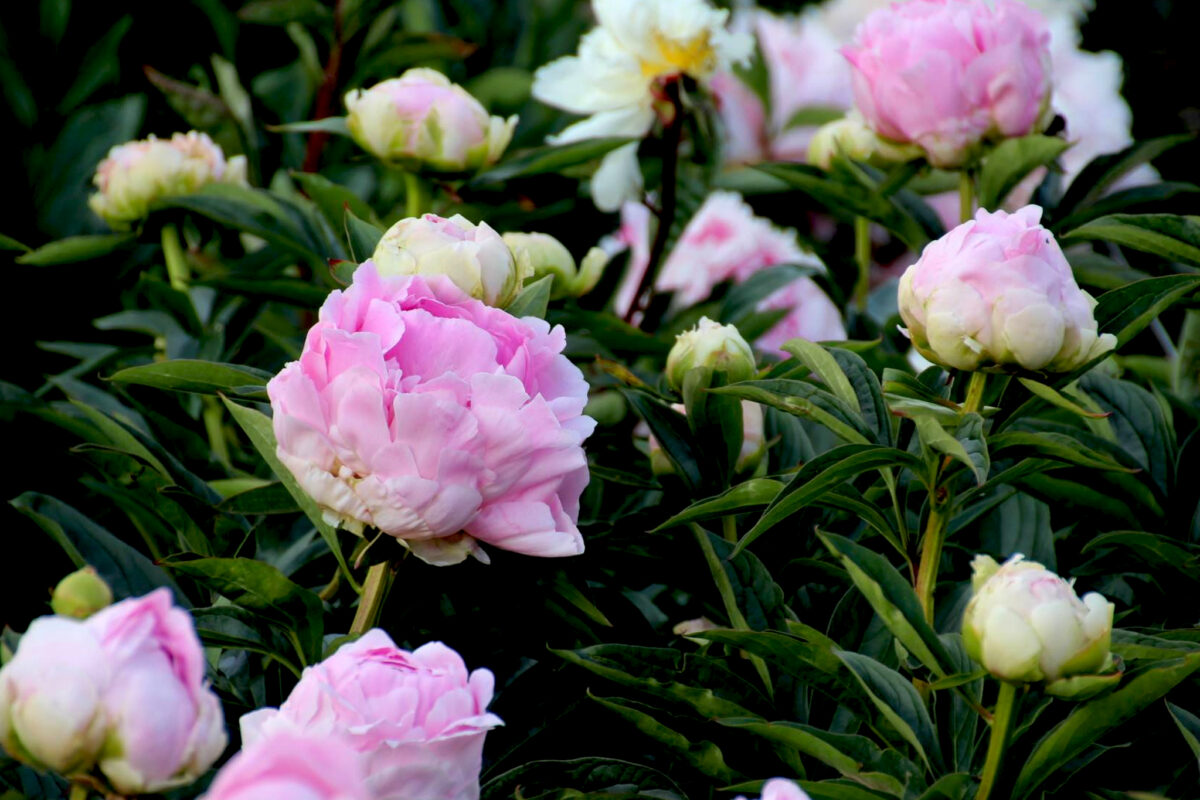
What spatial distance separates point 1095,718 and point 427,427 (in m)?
0.31

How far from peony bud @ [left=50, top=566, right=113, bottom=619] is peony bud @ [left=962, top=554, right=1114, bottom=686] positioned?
1.11 feet

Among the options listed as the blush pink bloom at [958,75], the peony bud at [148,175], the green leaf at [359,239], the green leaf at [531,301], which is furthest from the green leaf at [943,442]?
the peony bud at [148,175]

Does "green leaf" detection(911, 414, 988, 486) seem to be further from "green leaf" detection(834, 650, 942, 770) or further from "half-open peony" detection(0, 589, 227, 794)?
"half-open peony" detection(0, 589, 227, 794)

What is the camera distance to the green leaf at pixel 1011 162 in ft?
3.25

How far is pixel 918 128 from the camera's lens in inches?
39.2

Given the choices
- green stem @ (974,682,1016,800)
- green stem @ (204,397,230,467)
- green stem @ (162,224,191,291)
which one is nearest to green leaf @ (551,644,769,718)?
green stem @ (974,682,1016,800)

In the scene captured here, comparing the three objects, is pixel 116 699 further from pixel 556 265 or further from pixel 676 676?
pixel 556 265

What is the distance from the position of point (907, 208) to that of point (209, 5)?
0.94m

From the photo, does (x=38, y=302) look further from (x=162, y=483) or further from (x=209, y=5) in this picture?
(x=162, y=483)

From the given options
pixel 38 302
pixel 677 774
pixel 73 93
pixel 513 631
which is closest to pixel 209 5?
pixel 73 93

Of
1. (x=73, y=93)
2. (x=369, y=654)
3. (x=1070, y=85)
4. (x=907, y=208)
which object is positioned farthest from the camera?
(x=1070, y=85)

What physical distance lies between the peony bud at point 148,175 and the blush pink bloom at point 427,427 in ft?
1.70

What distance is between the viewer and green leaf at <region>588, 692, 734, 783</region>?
0.61 metres

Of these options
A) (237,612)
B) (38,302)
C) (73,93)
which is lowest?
(38,302)
